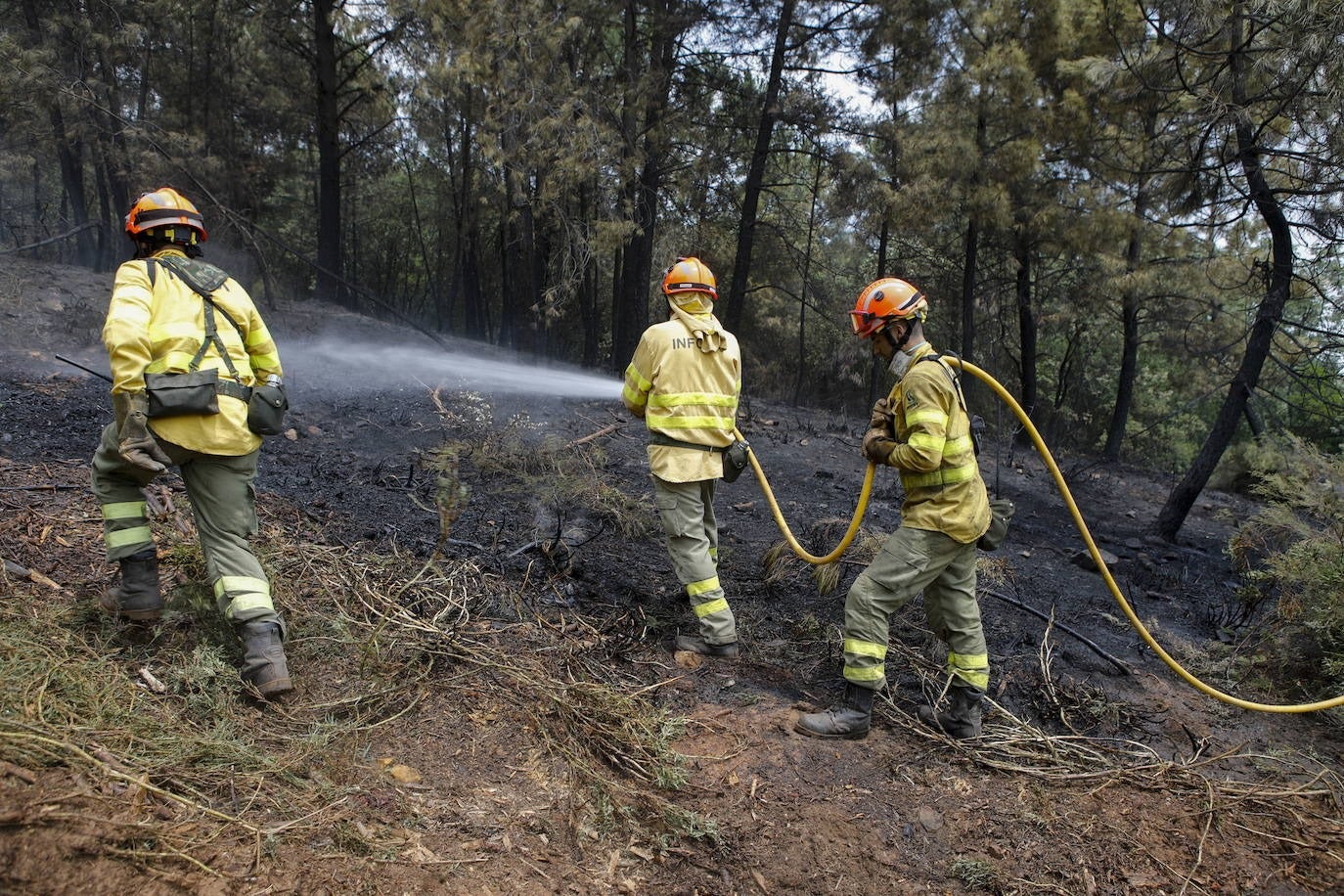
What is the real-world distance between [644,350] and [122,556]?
8.38ft

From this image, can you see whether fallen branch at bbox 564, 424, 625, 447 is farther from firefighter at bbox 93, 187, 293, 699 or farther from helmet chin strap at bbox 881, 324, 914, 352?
helmet chin strap at bbox 881, 324, 914, 352

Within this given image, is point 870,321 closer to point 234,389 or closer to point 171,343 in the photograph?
point 234,389

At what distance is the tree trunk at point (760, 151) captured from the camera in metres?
12.0

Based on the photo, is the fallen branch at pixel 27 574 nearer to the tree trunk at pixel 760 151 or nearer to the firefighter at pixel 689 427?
the firefighter at pixel 689 427

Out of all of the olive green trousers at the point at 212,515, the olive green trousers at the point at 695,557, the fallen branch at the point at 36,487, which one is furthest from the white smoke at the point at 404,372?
the olive green trousers at the point at 212,515

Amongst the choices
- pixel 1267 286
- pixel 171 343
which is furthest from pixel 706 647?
pixel 1267 286

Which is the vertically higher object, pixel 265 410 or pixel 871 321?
pixel 871 321

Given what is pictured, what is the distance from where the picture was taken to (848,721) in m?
3.53

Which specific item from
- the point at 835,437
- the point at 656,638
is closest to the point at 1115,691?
the point at 656,638

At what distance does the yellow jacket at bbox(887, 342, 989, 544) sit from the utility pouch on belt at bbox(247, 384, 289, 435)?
269cm

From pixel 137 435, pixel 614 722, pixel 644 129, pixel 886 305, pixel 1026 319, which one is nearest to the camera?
pixel 137 435

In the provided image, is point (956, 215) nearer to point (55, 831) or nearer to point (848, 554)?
point (848, 554)

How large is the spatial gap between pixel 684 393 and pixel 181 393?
2283 mm

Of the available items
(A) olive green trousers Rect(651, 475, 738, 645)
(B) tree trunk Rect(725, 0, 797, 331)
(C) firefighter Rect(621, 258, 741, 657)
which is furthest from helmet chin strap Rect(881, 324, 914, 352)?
(B) tree trunk Rect(725, 0, 797, 331)
